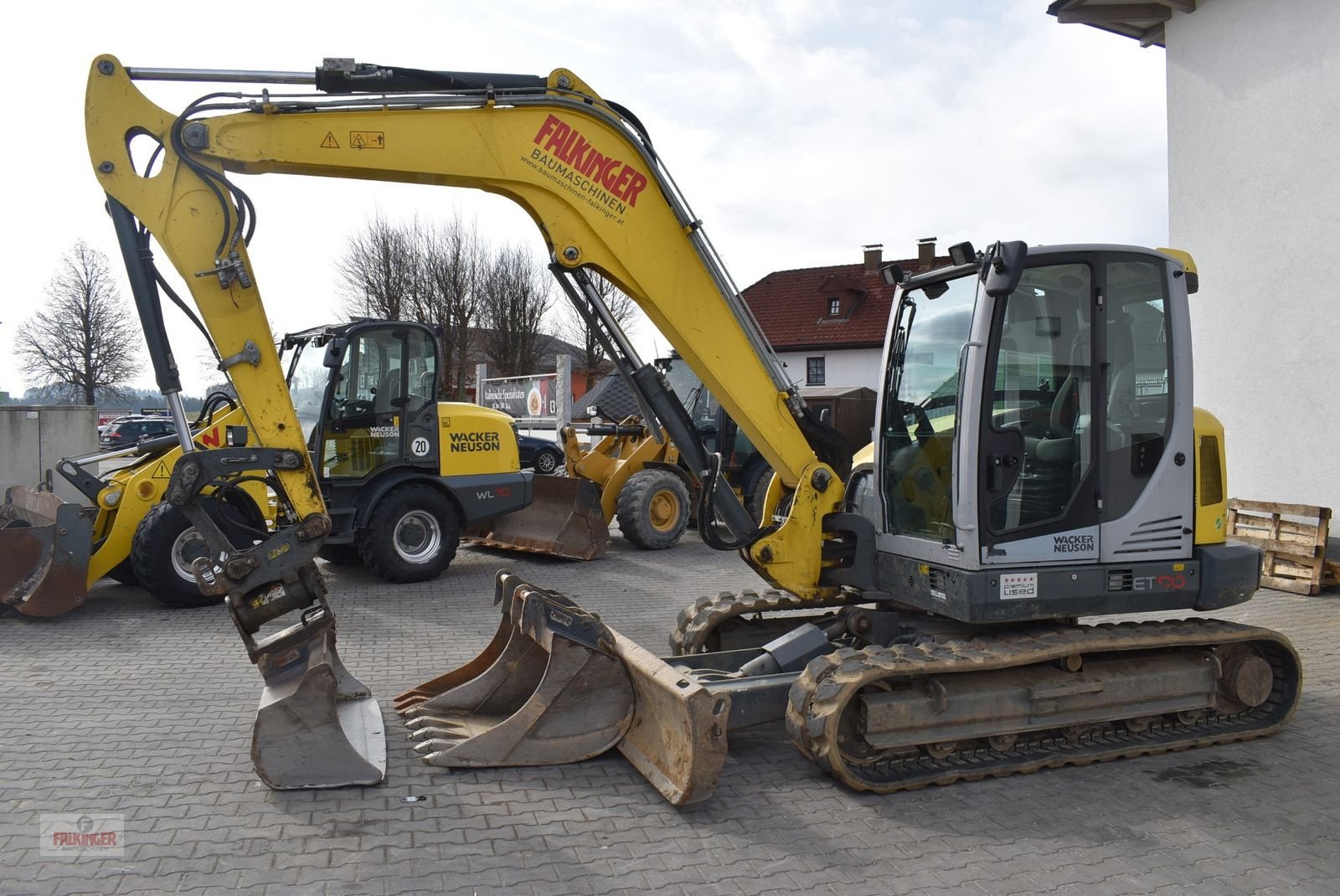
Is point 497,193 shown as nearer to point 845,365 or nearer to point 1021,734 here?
point 1021,734

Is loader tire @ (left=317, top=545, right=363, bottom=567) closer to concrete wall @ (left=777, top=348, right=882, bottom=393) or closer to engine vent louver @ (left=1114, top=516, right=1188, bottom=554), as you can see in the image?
engine vent louver @ (left=1114, top=516, right=1188, bottom=554)

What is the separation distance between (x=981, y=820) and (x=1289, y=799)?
5.12ft

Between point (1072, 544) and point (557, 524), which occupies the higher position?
point (1072, 544)

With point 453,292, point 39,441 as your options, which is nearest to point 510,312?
point 453,292

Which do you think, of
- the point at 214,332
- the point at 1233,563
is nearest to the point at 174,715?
the point at 214,332

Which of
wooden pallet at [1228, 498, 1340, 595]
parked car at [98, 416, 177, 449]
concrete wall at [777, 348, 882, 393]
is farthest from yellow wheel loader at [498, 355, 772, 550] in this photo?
concrete wall at [777, 348, 882, 393]

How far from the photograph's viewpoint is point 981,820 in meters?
4.42

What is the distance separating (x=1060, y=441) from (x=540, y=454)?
62.8 ft

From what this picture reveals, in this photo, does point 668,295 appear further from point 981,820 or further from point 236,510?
point 236,510

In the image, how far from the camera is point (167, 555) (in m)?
8.62

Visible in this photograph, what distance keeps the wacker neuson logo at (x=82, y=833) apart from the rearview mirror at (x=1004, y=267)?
462cm

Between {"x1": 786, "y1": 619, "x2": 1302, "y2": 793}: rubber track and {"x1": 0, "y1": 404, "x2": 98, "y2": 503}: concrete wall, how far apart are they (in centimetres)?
1208

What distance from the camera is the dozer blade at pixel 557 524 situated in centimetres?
1166

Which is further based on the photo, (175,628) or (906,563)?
(175,628)
